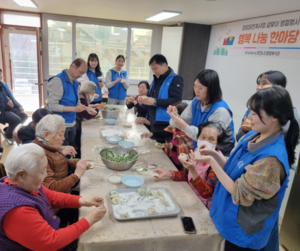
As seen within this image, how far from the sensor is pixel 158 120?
279cm

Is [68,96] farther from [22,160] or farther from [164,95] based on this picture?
[22,160]

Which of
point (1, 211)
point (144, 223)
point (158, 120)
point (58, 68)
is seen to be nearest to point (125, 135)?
point (158, 120)

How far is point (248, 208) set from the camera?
1067 millimetres

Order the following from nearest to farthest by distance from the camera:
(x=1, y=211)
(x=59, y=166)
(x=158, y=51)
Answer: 1. (x=1, y=211)
2. (x=59, y=166)
3. (x=158, y=51)

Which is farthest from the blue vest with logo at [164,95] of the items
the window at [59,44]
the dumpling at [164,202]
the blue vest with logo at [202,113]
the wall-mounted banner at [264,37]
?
the window at [59,44]

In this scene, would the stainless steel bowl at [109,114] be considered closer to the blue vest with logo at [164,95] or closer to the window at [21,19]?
the blue vest with logo at [164,95]

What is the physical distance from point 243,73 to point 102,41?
156 inches

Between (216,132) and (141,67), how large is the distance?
5.28m

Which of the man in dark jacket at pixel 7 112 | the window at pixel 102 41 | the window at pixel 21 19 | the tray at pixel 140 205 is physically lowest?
the man in dark jacket at pixel 7 112

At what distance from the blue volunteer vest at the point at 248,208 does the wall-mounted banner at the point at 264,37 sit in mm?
2398

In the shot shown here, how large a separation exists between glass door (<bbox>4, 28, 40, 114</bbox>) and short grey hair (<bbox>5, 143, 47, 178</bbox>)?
497 cm

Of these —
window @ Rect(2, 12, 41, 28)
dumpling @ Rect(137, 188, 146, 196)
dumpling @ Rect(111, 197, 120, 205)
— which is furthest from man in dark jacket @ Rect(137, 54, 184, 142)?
window @ Rect(2, 12, 41, 28)

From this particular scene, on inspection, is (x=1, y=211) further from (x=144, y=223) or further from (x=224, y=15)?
(x=224, y=15)

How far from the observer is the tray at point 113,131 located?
253cm
